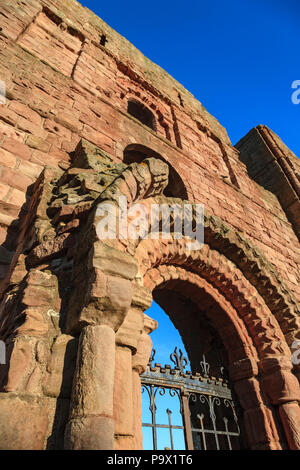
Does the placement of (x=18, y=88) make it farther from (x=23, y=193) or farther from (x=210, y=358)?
(x=210, y=358)

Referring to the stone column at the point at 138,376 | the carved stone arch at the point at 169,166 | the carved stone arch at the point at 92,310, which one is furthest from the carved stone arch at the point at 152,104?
the stone column at the point at 138,376

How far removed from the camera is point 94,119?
4414 millimetres

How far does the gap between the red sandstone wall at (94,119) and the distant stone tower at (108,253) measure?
0.03m

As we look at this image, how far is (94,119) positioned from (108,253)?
333 centimetres

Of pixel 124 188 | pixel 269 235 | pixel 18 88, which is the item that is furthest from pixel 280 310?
pixel 18 88

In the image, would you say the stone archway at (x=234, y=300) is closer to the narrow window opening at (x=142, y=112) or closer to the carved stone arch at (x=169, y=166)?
the carved stone arch at (x=169, y=166)

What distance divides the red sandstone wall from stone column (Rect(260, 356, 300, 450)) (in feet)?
6.88

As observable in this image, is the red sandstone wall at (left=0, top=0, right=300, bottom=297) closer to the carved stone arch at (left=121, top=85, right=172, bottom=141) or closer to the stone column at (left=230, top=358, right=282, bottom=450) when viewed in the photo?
the carved stone arch at (left=121, top=85, right=172, bottom=141)

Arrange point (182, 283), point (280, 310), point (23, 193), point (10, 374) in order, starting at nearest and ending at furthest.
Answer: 1. point (10, 374)
2. point (23, 193)
3. point (182, 283)
4. point (280, 310)

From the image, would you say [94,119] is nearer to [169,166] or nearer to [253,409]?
[169,166]

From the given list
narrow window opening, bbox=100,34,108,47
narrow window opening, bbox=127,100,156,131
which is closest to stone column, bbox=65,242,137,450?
narrow window opening, bbox=127,100,156,131

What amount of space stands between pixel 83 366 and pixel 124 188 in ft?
4.69

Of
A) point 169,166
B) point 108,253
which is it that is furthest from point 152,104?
point 108,253
